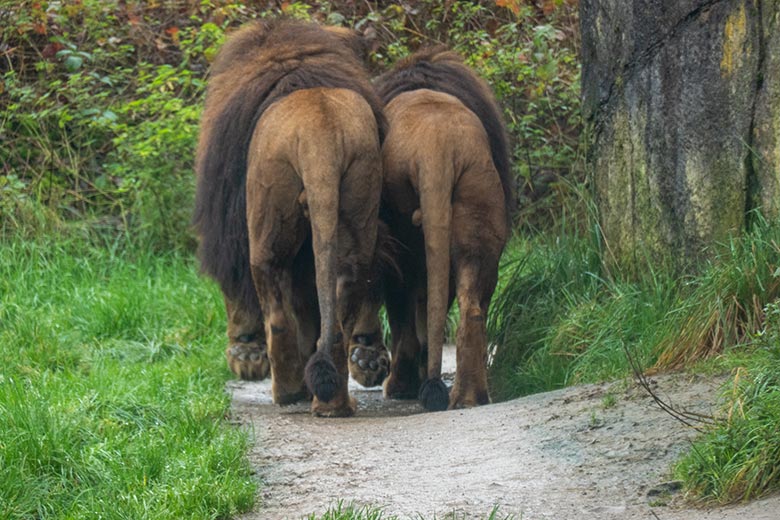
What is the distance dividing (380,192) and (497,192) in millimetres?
559

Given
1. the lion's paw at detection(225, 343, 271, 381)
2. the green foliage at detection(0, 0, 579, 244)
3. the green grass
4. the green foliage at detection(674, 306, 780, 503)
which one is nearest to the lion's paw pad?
the lion's paw at detection(225, 343, 271, 381)

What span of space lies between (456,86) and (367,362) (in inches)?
60.4

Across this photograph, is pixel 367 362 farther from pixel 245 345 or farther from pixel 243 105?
pixel 243 105

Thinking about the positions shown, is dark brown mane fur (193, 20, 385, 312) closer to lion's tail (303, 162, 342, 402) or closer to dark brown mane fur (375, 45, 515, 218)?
dark brown mane fur (375, 45, 515, 218)

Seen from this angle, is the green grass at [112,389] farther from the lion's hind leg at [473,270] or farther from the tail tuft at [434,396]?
the lion's hind leg at [473,270]

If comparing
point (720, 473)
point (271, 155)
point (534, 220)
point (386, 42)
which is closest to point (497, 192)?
point (271, 155)

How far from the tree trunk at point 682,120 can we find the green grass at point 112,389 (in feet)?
6.82

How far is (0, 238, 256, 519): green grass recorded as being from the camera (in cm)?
431

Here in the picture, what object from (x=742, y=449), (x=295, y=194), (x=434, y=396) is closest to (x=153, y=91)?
(x=295, y=194)

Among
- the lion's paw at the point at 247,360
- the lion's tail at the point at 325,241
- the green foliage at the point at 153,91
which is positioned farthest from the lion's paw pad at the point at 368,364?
the green foliage at the point at 153,91

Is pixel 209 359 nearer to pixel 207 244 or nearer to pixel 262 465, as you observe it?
pixel 207 244

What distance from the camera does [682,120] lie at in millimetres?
5688

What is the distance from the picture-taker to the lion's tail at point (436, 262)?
5.75m

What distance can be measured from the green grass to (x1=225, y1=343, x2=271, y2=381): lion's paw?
0.10 m
